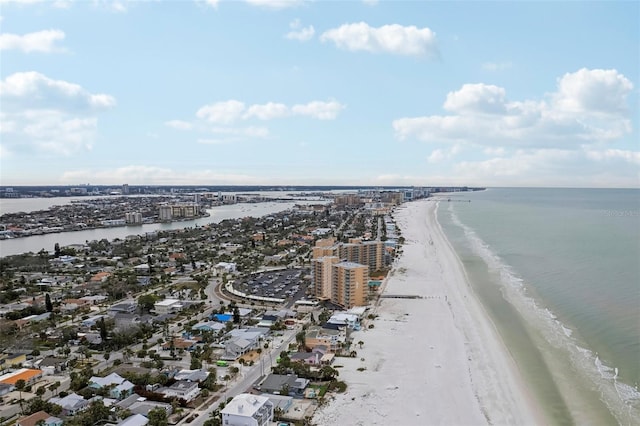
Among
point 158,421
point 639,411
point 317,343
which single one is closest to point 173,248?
point 317,343

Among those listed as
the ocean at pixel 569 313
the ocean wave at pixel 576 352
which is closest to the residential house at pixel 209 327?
the ocean at pixel 569 313

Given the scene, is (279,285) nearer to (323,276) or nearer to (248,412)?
(323,276)

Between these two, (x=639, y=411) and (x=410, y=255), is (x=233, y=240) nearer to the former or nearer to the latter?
(x=410, y=255)

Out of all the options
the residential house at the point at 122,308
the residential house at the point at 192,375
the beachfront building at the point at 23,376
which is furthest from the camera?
the residential house at the point at 122,308

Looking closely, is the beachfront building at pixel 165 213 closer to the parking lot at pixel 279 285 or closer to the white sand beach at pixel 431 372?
the parking lot at pixel 279 285

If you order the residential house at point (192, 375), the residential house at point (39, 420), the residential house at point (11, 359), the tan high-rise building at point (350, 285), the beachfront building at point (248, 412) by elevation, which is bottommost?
the residential house at point (11, 359)

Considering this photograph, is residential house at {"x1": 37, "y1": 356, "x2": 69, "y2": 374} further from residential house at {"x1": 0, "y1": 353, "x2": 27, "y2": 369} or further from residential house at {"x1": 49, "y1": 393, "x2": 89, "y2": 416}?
residential house at {"x1": 49, "y1": 393, "x2": 89, "y2": 416}
